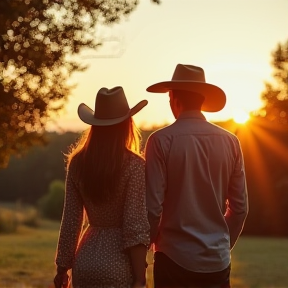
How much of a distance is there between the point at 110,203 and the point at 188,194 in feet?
1.56

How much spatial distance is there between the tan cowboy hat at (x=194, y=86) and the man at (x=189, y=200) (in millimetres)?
132

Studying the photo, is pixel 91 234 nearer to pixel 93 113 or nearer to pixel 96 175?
pixel 96 175

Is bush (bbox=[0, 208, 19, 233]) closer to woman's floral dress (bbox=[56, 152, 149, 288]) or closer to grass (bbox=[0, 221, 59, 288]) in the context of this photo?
grass (bbox=[0, 221, 59, 288])

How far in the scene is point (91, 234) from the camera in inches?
168

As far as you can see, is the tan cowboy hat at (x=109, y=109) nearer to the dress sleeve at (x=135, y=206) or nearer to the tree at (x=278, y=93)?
the dress sleeve at (x=135, y=206)

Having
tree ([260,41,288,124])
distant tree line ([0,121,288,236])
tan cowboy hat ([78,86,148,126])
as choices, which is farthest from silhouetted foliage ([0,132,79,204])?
tan cowboy hat ([78,86,148,126])

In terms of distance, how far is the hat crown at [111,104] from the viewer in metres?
4.35

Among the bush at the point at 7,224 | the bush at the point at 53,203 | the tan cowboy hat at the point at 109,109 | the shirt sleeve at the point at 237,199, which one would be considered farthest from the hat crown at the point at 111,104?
the bush at the point at 53,203

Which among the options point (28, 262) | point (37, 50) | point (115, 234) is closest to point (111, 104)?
point (115, 234)

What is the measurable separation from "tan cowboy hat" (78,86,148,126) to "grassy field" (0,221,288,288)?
26.3 ft

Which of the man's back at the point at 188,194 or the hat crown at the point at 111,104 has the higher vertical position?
the hat crown at the point at 111,104

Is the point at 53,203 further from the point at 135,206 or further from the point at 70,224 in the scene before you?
the point at 135,206

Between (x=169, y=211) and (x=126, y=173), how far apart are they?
1.50ft

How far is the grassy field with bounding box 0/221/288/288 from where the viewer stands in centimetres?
1443
